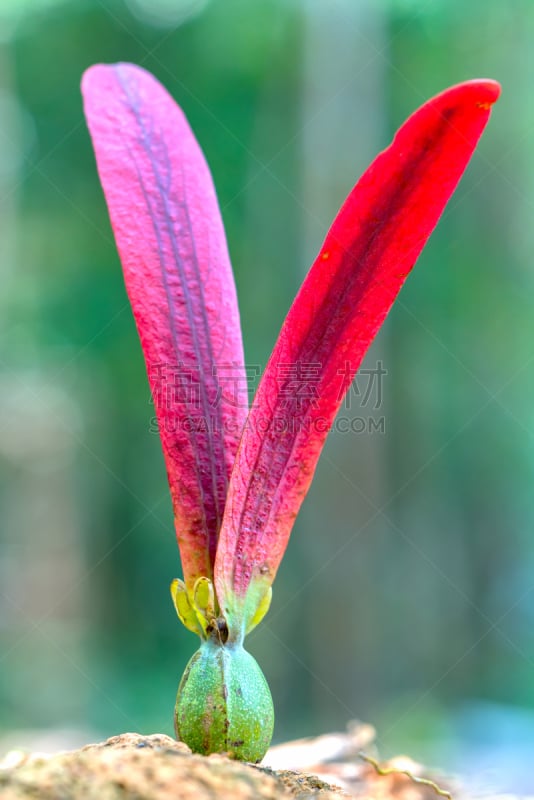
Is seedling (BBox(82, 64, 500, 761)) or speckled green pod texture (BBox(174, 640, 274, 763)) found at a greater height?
seedling (BBox(82, 64, 500, 761))

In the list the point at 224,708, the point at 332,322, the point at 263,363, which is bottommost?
the point at 224,708

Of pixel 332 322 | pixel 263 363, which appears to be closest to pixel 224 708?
pixel 332 322

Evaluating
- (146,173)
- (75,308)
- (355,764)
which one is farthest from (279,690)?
(146,173)

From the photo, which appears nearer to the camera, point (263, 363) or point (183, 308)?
point (183, 308)

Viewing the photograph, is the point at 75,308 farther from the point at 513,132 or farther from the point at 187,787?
the point at 187,787

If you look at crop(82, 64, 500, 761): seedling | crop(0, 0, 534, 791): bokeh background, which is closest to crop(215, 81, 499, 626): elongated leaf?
crop(82, 64, 500, 761): seedling

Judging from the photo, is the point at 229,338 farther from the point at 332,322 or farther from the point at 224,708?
the point at 224,708

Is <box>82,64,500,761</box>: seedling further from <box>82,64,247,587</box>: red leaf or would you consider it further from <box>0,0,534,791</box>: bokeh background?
<box>0,0,534,791</box>: bokeh background
